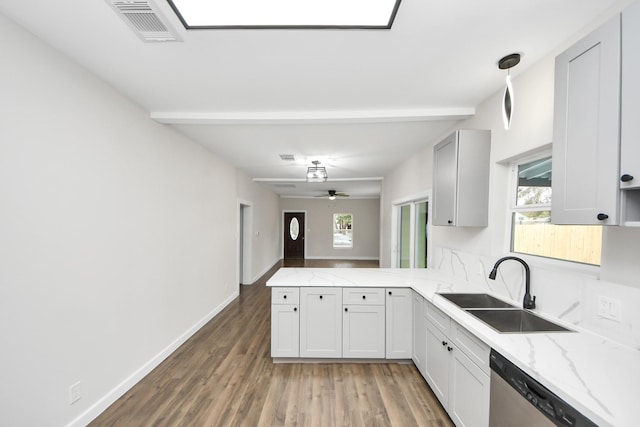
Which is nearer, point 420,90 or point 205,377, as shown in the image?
point 420,90

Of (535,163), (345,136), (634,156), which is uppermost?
(345,136)

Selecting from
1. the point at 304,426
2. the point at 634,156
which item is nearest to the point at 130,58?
the point at 634,156

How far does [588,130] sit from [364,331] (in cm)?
233

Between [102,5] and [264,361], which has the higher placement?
[102,5]

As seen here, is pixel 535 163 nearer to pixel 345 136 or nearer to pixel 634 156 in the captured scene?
pixel 634 156

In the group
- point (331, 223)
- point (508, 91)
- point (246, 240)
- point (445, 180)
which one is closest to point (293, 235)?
point (331, 223)

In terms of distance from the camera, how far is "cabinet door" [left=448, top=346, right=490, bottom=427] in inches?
59.2

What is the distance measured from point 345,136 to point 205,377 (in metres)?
2.95

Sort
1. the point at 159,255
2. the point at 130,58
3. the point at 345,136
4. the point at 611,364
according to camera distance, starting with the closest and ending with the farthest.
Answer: the point at 611,364, the point at 130,58, the point at 159,255, the point at 345,136

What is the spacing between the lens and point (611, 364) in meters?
1.16

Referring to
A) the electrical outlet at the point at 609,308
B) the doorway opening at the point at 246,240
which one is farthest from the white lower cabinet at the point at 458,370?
the doorway opening at the point at 246,240

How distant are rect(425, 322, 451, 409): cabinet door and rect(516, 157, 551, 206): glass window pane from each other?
1244 mm

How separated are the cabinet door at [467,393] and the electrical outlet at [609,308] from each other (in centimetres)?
68

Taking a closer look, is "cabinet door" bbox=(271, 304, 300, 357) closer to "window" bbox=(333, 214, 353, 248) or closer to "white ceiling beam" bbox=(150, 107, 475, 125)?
"white ceiling beam" bbox=(150, 107, 475, 125)
